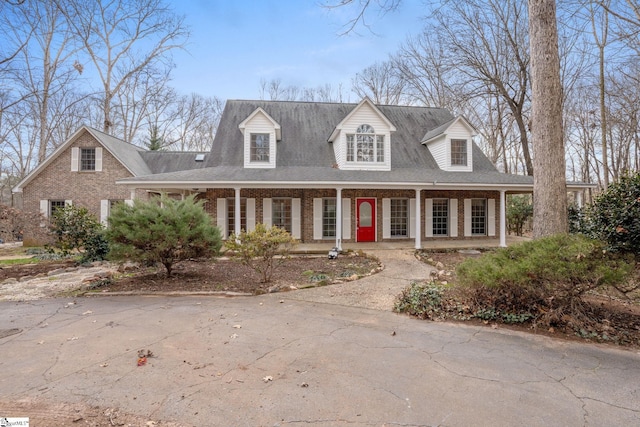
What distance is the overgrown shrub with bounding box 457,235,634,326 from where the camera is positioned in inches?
176

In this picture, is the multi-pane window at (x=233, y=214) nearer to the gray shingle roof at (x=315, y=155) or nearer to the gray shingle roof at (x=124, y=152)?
the gray shingle roof at (x=315, y=155)

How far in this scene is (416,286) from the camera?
6570mm

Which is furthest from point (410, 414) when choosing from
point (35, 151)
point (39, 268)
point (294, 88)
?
point (35, 151)

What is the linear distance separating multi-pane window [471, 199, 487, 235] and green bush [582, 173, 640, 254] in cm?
1011

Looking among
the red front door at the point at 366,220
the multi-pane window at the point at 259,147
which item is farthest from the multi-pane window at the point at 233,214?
the red front door at the point at 366,220

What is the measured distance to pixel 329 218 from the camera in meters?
13.9

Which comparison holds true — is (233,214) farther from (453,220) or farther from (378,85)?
(378,85)

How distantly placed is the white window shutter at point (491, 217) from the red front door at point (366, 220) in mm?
5530

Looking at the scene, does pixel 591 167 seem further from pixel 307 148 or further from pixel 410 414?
pixel 410 414

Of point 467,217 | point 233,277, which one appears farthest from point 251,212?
point 467,217

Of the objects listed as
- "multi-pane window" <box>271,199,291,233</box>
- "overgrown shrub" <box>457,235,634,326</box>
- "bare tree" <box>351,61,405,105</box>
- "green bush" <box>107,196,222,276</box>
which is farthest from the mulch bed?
"bare tree" <box>351,61,405,105</box>

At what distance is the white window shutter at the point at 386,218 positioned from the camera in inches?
555

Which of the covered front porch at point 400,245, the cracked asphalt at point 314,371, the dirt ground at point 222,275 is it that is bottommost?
the cracked asphalt at point 314,371

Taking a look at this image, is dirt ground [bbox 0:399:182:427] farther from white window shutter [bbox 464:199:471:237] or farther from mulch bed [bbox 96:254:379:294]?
white window shutter [bbox 464:199:471:237]
